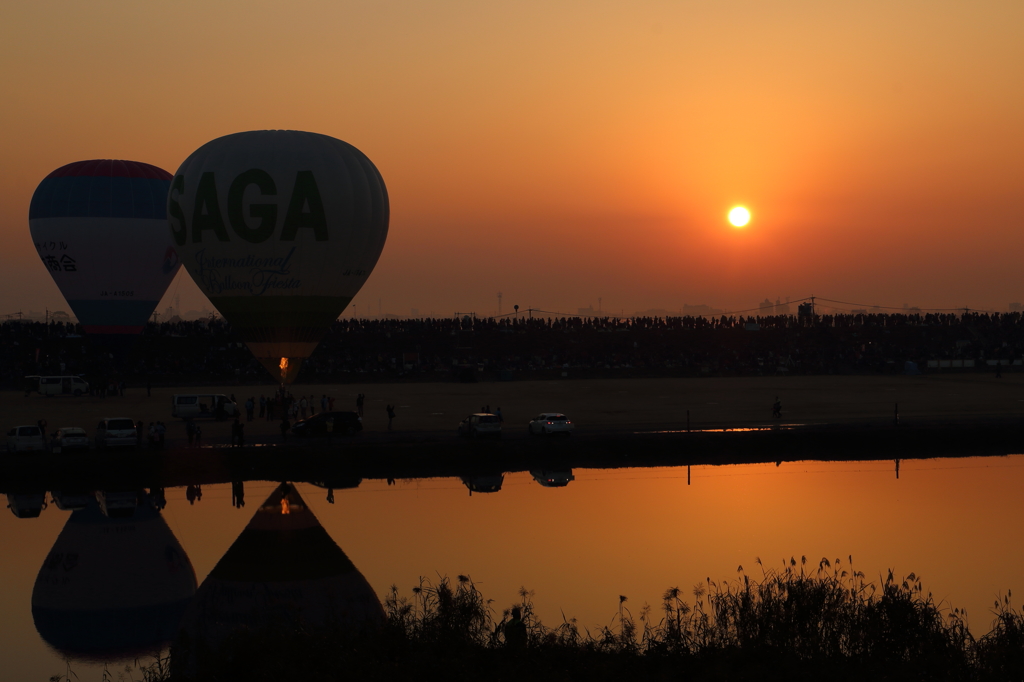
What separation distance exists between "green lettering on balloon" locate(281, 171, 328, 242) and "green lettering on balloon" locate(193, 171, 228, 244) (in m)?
2.74

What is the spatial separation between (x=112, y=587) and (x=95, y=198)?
3535 cm

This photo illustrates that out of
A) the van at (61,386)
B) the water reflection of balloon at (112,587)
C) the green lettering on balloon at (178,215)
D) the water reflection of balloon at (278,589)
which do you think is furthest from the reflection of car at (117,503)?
the van at (61,386)

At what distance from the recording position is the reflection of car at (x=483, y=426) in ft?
146

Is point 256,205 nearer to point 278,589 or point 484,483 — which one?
point 484,483

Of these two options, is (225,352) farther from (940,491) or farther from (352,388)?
(940,491)

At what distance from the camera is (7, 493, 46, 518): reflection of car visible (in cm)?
3569

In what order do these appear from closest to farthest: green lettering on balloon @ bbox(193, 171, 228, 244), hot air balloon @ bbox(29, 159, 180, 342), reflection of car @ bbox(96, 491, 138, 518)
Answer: reflection of car @ bbox(96, 491, 138, 518) < green lettering on balloon @ bbox(193, 171, 228, 244) < hot air balloon @ bbox(29, 159, 180, 342)

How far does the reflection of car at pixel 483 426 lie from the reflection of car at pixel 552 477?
102 inches

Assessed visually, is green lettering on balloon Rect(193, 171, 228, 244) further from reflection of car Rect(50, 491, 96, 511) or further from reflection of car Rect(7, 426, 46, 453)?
reflection of car Rect(50, 491, 96, 511)

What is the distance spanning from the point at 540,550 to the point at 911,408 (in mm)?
34693

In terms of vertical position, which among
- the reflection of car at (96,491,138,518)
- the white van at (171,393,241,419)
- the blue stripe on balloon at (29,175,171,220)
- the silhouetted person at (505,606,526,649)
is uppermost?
the blue stripe on balloon at (29,175,171,220)

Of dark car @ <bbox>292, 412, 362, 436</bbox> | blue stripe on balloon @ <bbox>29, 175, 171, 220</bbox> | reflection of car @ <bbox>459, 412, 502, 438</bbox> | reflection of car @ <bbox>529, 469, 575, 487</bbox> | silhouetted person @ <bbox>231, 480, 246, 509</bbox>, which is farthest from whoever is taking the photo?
blue stripe on balloon @ <bbox>29, 175, 171, 220</bbox>

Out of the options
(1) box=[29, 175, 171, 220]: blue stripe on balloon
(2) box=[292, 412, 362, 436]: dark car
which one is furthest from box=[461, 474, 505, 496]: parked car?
(1) box=[29, 175, 171, 220]: blue stripe on balloon

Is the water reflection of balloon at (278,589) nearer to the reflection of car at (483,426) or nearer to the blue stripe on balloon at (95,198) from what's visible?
the reflection of car at (483,426)
